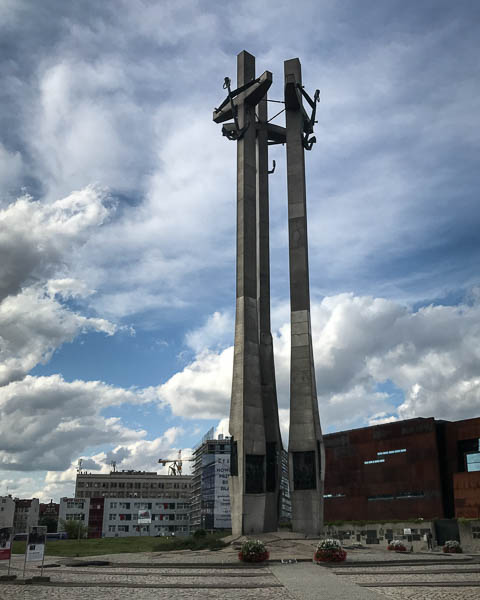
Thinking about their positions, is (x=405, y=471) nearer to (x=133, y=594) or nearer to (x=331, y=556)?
(x=331, y=556)

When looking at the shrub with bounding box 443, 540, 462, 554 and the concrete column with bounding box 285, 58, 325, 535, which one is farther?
the concrete column with bounding box 285, 58, 325, 535

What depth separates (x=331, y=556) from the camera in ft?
78.1

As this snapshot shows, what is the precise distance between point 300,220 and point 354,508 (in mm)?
34835

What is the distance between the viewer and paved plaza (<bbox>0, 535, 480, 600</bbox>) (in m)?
15.3

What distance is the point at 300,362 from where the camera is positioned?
39938 millimetres

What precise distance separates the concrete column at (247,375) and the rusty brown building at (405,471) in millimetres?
21096

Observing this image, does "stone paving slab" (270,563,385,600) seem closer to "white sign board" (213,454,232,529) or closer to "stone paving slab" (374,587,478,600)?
"stone paving slab" (374,587,478,600)

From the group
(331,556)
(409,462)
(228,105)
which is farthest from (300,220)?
(409,462)

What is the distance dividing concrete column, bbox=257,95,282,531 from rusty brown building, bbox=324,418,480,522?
18125 mm

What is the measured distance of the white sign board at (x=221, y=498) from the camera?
11281cm

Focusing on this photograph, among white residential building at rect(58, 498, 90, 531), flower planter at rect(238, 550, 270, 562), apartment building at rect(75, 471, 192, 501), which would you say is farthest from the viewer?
apartment building at rect(75, 471, 192, 501)

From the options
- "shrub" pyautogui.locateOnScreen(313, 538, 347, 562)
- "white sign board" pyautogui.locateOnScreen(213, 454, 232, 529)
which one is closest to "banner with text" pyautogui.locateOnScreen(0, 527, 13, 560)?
"shrub" pyautogui.locateOnScreen(313, 538, 347, 562)

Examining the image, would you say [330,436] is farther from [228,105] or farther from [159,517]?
[159,517]

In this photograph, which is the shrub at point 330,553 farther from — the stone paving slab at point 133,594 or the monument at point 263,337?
the monument at point 263,337
